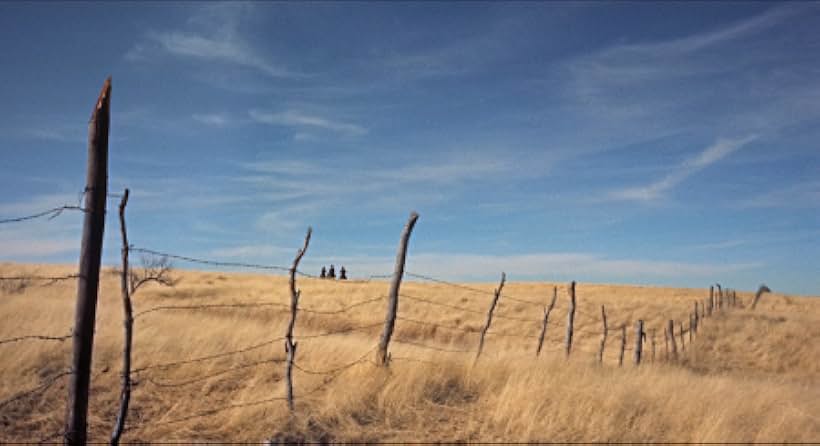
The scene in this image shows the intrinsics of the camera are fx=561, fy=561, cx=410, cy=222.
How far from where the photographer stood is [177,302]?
2659 centimetres

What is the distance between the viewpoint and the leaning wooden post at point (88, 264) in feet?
15.2

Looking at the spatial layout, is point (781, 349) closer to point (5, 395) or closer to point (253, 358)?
point (253, 358)

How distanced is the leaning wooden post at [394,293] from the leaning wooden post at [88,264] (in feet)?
14.4

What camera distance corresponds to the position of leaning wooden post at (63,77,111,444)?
4629mm

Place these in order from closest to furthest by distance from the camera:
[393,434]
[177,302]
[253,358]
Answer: [393,434] < [253,358] < [177,302]

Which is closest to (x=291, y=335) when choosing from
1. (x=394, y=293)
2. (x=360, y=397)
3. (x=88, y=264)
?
(x=360, y=397)

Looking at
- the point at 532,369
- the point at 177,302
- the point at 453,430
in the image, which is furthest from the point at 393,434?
the point at 177,302

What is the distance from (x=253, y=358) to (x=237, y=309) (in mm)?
13891

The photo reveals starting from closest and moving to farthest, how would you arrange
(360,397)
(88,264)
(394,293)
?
(88,264) → (360,397) → (394,293)

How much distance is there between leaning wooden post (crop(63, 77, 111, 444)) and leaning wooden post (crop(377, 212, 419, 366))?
173 inches

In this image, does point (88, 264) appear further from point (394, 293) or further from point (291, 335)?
point (394, 293)

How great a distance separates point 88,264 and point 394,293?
16.5ft

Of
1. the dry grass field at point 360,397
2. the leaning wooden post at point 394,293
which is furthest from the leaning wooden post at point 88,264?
the leaning wooden post at point 394,293

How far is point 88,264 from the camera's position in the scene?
4.61 metres
